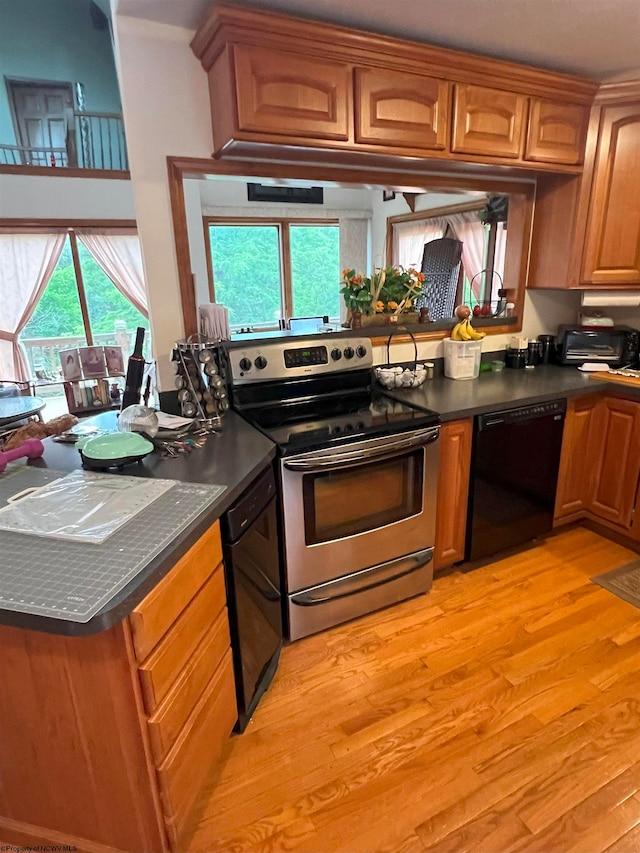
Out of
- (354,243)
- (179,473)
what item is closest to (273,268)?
(354,243)

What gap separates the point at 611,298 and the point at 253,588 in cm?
249

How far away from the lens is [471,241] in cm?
484

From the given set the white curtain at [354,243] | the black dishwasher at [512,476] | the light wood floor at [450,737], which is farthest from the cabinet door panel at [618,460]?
the white curtain at [354,243]

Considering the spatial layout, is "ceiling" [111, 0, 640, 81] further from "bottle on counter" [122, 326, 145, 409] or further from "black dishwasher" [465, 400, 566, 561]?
"black dishwasher" [465, 400, 566, 561]

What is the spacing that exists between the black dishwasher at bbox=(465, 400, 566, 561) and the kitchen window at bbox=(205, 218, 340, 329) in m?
3.90

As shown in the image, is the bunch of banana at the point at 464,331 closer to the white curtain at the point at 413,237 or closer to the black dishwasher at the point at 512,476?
the black dishwasher at the point at 512,476

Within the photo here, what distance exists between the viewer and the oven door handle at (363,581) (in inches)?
76.7

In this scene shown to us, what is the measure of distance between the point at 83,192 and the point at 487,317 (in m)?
4.99

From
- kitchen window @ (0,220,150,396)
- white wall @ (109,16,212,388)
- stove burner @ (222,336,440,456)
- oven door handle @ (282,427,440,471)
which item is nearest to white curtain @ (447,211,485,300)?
stove burner @ (222,336,440,456)

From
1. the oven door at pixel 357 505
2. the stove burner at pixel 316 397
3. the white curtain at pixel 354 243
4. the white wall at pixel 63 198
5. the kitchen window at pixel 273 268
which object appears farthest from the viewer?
the white curtain at pixel 354 243

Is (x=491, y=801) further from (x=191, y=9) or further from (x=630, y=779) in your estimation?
(x=191, y=9)

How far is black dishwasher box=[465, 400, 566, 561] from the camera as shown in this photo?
221cm

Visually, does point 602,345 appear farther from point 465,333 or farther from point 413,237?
point 413,237

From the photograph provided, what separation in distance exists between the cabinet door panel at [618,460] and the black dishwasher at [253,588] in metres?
1.88
